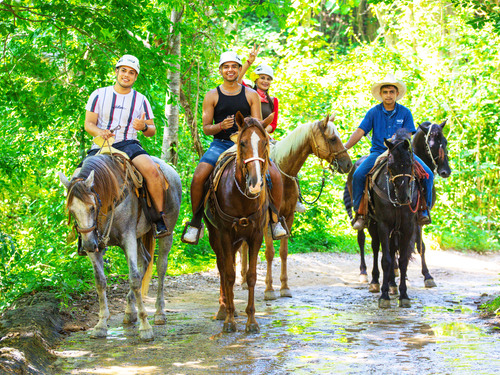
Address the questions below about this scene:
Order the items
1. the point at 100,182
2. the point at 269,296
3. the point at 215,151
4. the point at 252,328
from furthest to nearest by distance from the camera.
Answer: the point at 269,296 → the point at 215,151 → the point at 252,328 → the point at 100,182

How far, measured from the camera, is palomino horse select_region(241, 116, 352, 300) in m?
8.27

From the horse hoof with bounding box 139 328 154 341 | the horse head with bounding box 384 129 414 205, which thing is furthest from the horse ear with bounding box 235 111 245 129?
the horse head with bounding box 384 129 414 205

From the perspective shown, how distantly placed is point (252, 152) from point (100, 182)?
1555 millimetres

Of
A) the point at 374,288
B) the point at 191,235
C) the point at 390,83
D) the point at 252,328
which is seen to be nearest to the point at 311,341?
Result: the point at 252,328

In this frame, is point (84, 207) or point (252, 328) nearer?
point (84, 207)

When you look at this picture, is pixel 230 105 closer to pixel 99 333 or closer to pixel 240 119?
pixel 240 119

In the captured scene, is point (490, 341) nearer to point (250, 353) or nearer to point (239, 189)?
point (250, 353)

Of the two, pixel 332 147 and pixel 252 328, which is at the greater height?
pixel 332 147

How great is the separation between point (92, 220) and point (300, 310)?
3.23 meters

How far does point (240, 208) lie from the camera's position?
6.23 meters

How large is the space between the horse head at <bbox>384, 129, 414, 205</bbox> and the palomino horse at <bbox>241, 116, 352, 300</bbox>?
71 cm

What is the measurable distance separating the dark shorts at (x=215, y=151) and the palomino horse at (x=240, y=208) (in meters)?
0.40

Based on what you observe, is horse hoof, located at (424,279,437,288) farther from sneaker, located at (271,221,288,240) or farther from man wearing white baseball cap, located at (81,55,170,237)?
man wearing white baseball cap, located at (81,55,170,237)

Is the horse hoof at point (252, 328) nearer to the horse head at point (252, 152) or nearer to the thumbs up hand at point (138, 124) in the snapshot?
the horse head at point (252, 152)
